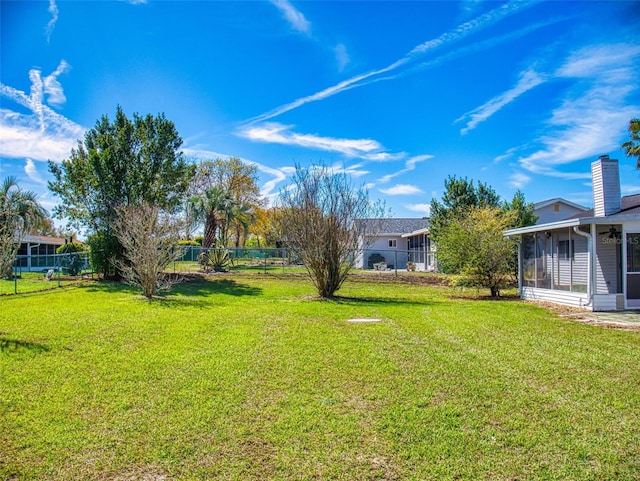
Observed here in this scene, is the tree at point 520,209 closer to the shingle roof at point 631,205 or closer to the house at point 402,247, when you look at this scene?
the shingle roof at point 631,205

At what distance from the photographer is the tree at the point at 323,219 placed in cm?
1188

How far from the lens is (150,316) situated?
8.89 metres

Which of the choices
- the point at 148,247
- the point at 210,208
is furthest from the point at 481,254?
the point at 210,208

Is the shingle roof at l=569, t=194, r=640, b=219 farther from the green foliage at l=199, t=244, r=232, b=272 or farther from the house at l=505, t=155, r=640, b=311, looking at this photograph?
the green foliage at l=199, t=244, r=232, b=272

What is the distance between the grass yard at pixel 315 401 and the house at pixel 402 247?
63.0 ft

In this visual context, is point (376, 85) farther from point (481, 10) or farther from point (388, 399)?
point (388, 399)

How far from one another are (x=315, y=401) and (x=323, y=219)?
7.97 meters

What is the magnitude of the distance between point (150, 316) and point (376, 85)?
33.6 ft

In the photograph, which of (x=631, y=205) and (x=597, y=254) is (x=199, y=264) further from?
(x=631, y=205)

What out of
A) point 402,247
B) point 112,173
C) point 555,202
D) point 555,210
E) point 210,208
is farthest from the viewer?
point 402,247

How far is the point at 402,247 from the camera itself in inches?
1313

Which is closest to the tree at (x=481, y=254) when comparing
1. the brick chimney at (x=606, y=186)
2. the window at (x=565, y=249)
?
the window at (x=565, y=249)

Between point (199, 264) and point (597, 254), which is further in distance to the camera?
point (199, 264)

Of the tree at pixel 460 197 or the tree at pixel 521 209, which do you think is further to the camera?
the tree at pixel 460 197
